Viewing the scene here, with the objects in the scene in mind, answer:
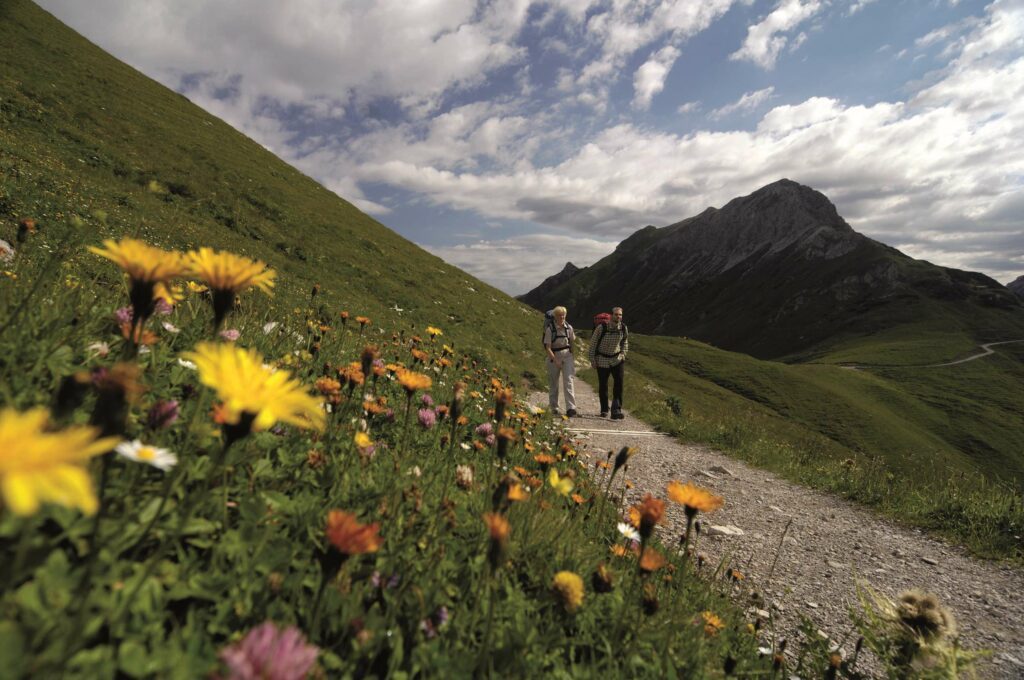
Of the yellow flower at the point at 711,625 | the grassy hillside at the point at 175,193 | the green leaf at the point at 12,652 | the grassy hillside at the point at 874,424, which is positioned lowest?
the grassy hillside at the point at 874,424

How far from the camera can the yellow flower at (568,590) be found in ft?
7.04

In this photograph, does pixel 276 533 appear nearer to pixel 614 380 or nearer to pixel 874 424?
pixel 614 380

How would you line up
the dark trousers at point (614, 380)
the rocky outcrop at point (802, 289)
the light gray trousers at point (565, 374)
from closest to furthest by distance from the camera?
the light gray trousers at point (565, 374)
the dark trousers at point (614, 380)
the rocky outcrop at point (802, 289)

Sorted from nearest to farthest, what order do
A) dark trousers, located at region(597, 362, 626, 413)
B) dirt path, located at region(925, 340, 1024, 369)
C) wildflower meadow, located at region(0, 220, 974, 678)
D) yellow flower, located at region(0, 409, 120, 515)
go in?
yellow flower, located at region(0, 409, 120, 515) → wildflower meadow, located at region(0, 220, 974, 678) → dark trousers, located at region(597, 362, 626, 413) → dirt path, located at region(925, 340, 1024, 369)

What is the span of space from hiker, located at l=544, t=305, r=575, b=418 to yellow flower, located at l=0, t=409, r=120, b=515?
35.5 ft

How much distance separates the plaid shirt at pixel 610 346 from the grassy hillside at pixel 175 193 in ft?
17.0

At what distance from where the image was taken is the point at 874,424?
46.9 metres

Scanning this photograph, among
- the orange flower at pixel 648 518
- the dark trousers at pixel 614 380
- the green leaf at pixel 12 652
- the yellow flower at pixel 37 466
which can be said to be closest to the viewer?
the yellow flower at pixel 37 466

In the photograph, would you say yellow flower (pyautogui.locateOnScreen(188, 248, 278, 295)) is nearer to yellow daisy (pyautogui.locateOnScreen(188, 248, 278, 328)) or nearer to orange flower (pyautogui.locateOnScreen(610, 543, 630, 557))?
yellow daisy (pyautogui.locateOnScreen(188, 248, 278, 328))

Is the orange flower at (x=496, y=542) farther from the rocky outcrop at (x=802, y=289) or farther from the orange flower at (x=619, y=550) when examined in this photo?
the rocky outcrop at (x=802, y=289)

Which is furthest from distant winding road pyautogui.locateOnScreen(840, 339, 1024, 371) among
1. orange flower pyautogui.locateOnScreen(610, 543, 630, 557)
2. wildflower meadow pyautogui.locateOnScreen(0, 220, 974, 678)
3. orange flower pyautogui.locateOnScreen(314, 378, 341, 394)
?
orange flower pyautogui.locateOnScreen(314, 378, 341, 394)

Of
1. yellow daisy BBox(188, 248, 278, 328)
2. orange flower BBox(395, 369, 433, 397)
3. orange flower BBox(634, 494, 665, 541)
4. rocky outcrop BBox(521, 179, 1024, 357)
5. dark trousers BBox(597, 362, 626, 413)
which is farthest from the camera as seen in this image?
rocky outcrop BBox(521, 179, 1024, 357)

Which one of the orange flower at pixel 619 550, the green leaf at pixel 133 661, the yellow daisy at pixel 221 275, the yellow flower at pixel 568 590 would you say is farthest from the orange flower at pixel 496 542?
the orange flower at pixel 619 550

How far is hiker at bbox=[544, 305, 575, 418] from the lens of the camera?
38.2ft
